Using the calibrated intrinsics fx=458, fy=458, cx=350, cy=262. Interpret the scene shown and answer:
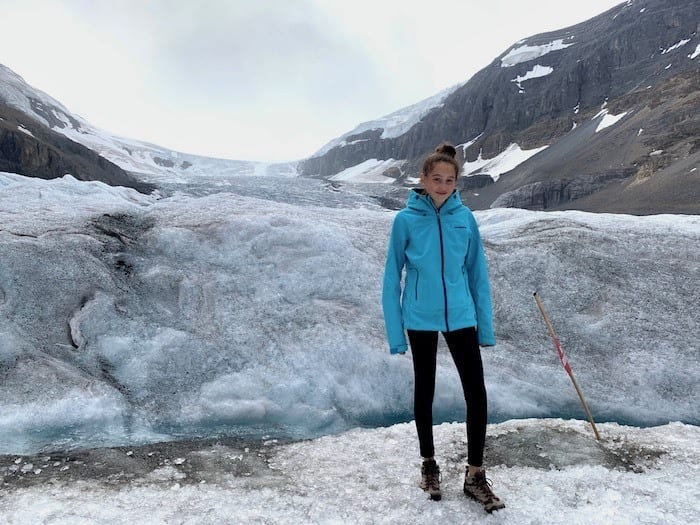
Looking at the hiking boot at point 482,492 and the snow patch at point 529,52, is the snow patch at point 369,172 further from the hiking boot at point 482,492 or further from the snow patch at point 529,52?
the hiking boot at point 482,492

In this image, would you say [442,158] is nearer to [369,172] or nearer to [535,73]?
[535,73]

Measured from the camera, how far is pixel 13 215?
9328mm

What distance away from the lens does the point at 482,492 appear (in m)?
3.61

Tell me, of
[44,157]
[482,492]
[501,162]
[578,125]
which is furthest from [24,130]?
[578,125]

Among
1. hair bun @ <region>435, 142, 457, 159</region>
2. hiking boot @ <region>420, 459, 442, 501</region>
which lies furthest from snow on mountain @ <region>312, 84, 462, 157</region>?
hiking boot @ <region>420, 459, 442, 501</region>

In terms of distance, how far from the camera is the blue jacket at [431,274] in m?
3.58

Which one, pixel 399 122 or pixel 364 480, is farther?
pixel 399 122

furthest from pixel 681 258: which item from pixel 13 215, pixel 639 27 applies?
pixel 639 27

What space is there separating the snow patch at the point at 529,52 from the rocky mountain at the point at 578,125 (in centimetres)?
31

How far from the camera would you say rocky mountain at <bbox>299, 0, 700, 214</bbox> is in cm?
5009

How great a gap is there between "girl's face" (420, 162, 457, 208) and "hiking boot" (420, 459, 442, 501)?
2.20m

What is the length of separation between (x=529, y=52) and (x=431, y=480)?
131265mm

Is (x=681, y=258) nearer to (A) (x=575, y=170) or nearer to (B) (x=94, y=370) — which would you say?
(B) (x=94, y=370)

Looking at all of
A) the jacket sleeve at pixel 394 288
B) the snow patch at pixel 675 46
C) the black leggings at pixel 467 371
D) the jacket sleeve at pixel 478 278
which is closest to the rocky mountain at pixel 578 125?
the snow patch at pixel 675 46
